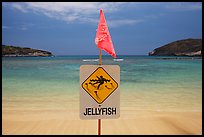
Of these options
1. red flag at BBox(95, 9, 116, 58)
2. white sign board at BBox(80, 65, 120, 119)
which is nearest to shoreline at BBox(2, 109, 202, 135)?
white sign board at BBox(80, 65, 120, 119)

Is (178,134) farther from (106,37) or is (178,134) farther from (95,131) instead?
(106,37)

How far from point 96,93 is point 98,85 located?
81 millimetres

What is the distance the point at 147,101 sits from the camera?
29.5 feet

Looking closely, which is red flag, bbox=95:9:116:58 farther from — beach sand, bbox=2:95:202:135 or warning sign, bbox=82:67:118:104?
beach sand, bbox=2:95:202:135

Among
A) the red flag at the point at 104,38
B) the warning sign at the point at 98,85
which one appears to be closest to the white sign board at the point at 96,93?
the warning sign at the point at 98,85

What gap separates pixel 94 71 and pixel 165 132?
2.32m

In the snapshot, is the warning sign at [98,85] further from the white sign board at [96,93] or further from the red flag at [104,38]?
the red flag at [104,38]

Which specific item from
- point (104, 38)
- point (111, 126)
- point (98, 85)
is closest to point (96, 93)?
point (98, 85)

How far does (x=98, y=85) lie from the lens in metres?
2.96

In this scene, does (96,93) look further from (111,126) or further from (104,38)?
(111,126)

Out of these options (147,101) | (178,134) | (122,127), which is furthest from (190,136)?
(147,101)

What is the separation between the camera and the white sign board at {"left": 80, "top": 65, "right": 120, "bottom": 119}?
2941 mm

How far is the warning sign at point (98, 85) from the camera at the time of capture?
9.70ft

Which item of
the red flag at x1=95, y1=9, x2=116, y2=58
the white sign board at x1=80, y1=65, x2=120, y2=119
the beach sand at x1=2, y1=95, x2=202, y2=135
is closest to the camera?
the white sign board at x1=80, y1=65, x2=120, y2=119
